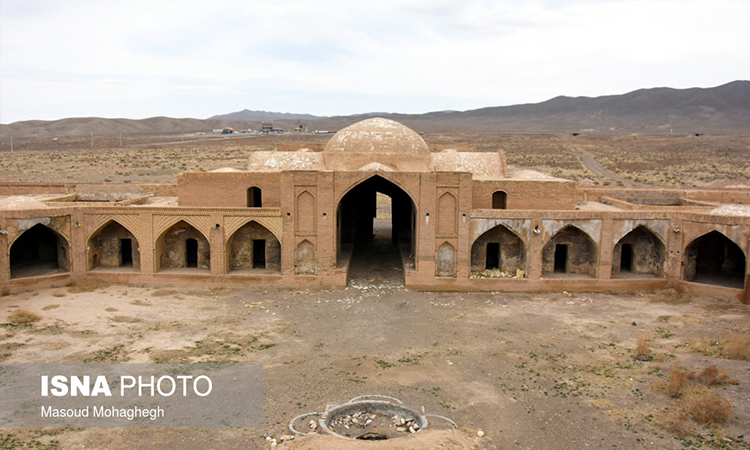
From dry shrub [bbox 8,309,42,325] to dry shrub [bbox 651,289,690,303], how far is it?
18.9 m

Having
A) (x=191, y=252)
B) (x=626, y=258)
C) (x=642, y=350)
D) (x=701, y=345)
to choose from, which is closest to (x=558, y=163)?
(x=626, y=258)

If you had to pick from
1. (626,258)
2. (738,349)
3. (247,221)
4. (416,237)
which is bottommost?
(738,349)

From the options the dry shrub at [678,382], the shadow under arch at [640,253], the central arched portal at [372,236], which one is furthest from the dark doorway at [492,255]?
the dry shrub at [678,382]

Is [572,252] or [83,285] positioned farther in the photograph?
[572,252]

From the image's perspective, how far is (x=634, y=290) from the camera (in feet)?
66.2

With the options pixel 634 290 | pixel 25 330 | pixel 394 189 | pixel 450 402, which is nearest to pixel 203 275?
pixel 25 330

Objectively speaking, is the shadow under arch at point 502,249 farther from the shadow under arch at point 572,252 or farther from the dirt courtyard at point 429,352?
the dirt courtyard at point 429,352

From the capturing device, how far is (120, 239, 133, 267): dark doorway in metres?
21.9

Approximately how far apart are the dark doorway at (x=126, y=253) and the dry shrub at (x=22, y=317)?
214 inches

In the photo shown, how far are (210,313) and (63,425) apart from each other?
705 centimetres

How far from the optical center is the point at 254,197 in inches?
904

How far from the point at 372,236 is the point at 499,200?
26.5ft

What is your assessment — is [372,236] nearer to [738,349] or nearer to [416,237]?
[416,237]

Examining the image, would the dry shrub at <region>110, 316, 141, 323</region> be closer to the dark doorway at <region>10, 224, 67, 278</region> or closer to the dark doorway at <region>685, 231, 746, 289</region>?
the dark doorway at <region>10, 224, 67, 278</region>
